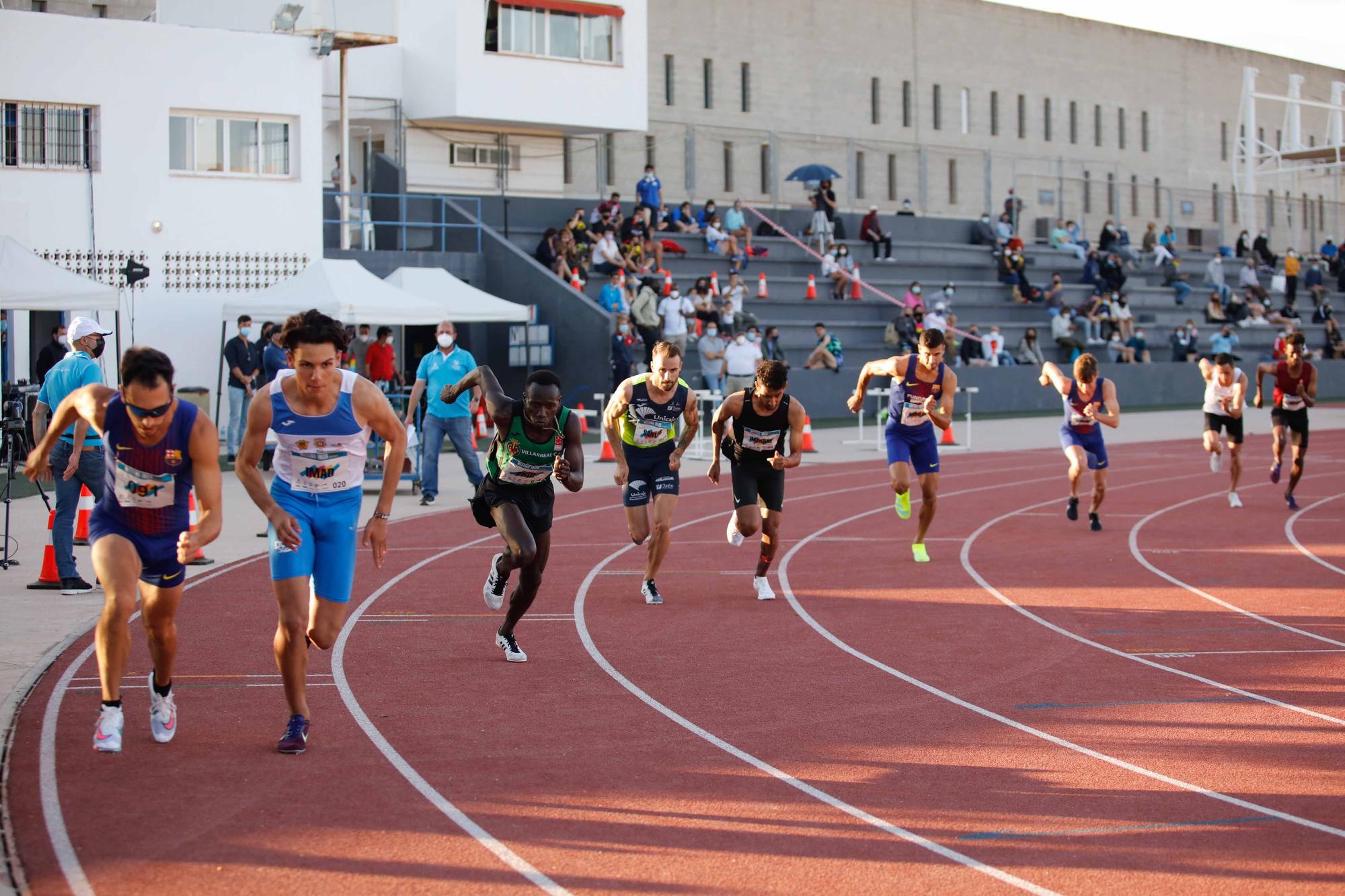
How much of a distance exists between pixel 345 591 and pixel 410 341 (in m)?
26.6

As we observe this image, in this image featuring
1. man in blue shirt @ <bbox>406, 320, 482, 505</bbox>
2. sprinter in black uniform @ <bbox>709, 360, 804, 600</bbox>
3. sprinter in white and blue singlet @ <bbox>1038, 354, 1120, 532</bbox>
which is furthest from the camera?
man in blue shirt @ <bbox>406, 320, 482, 505</bbox>

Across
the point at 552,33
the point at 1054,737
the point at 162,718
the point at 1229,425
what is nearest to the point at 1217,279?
the point at 552,33

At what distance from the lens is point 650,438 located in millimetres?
11047

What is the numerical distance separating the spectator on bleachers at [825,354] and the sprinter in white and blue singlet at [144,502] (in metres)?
25.2

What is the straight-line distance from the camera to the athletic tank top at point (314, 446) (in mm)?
6980

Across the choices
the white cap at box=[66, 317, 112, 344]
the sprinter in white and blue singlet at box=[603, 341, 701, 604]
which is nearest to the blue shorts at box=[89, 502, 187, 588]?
the white cap at box=[66, 317, 112, 344]

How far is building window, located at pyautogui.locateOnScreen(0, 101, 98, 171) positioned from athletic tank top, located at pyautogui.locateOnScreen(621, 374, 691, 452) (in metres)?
16.5

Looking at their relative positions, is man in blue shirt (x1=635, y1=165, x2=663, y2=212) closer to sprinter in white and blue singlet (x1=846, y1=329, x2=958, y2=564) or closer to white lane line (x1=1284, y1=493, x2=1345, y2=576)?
white lane line (x1=1284, y1=493, x2=1345, y2=576)

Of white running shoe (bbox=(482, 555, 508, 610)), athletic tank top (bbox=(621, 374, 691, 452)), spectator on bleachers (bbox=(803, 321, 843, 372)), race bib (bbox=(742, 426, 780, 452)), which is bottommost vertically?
white running shoe (bbox=(482, 555, 508, 610))

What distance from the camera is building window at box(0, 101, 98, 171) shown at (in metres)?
24.1

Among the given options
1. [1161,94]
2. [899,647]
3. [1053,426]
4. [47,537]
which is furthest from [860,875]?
[1161,94]

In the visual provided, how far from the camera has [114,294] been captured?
21109 mm

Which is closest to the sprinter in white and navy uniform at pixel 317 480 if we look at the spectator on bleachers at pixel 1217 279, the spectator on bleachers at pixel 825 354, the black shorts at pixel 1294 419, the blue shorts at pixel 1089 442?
the blue shorts at pixel 1089 442

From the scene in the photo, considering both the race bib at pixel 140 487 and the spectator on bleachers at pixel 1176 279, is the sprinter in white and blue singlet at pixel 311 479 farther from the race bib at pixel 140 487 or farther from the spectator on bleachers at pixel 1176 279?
the spectator on bleachers at pixel 1176 279
